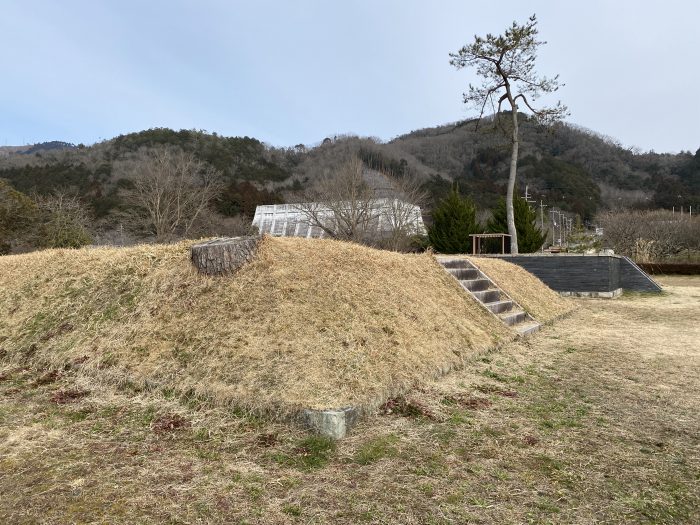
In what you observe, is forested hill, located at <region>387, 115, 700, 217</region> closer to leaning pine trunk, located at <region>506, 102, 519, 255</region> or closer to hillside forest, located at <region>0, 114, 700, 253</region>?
hillside forest, located at <region>0, 114, 700, 253</region>

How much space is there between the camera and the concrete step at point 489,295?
20.5ft

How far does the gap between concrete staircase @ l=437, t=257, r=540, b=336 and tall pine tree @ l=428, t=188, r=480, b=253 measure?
36.3 feet

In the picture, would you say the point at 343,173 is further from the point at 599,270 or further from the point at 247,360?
the point at 247,360

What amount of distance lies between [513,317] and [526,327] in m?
0.23

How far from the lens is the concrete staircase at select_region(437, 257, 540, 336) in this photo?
20.0ft

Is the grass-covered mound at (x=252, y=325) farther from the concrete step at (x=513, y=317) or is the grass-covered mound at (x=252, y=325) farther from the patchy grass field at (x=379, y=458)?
the concrete step at (x=513, y=317)

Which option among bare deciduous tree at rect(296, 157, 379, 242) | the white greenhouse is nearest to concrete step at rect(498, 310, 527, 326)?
bare deciduous tree at rect(296, 157, 379, 242)

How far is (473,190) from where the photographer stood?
4566 cm

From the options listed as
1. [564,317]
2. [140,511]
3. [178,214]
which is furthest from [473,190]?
[140,511]

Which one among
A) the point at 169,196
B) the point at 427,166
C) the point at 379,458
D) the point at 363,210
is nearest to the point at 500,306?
the point at 379,458

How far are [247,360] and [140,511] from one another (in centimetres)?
143

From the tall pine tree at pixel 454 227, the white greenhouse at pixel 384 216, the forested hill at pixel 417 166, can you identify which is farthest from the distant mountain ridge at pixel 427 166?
the tall pine tree at pixel 454 227

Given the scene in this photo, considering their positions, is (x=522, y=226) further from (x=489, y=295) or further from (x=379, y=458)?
(x=379, y=458)

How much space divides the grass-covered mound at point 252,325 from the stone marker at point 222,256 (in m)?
0.10
